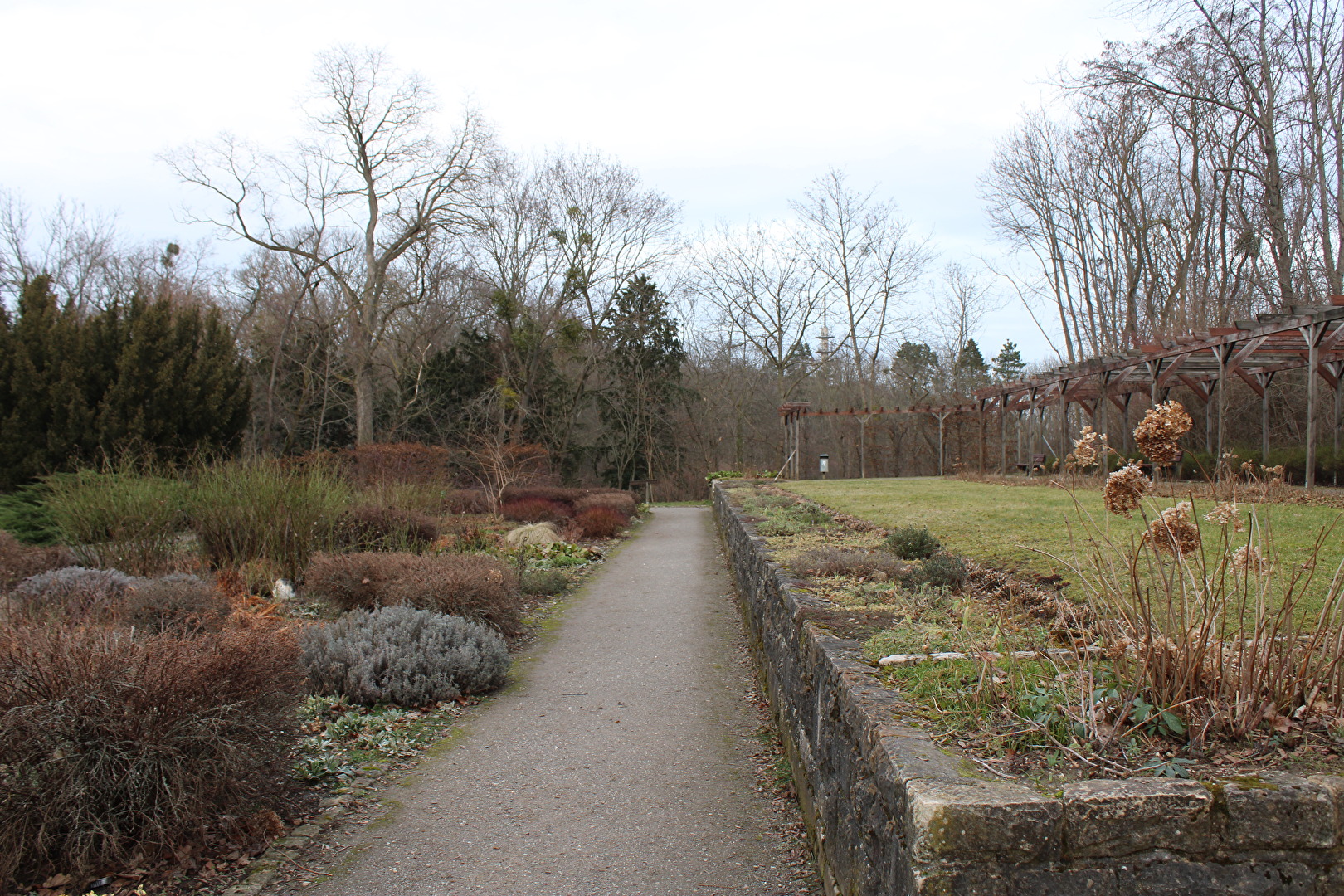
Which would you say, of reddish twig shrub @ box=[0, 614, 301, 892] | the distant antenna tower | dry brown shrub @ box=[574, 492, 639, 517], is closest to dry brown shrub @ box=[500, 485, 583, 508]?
dry brown shrub @ box=[574, 492, 639, 517]

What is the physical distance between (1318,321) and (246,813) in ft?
42.6

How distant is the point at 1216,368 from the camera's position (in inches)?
643

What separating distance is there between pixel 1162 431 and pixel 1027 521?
6361mm

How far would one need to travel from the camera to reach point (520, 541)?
11.0 meters

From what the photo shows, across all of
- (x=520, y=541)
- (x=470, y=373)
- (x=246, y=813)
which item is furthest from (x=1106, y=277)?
(x=246, y=813)

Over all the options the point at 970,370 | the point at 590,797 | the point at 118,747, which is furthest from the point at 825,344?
the point at 118,747

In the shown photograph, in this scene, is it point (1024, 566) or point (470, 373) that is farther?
point (470, 373)

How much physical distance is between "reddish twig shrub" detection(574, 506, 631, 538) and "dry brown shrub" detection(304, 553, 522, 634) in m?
6.39

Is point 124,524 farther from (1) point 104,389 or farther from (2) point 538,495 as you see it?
(2) point 538,495

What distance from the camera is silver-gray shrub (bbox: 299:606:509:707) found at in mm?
4766

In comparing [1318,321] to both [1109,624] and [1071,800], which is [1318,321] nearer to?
[1109,624]

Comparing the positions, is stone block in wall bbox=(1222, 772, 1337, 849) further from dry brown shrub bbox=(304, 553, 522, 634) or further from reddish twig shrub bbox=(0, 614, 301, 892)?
dry brown shrub bbox=(304, 553, 522, 634)

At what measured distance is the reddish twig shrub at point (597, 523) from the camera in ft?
44.9

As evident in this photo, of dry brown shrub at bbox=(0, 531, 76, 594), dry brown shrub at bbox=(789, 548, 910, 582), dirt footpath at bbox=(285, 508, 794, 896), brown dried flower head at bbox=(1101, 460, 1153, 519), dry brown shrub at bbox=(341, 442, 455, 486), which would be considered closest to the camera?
brown dried flower head at bbox=(1101, 460, 1153, 519)
